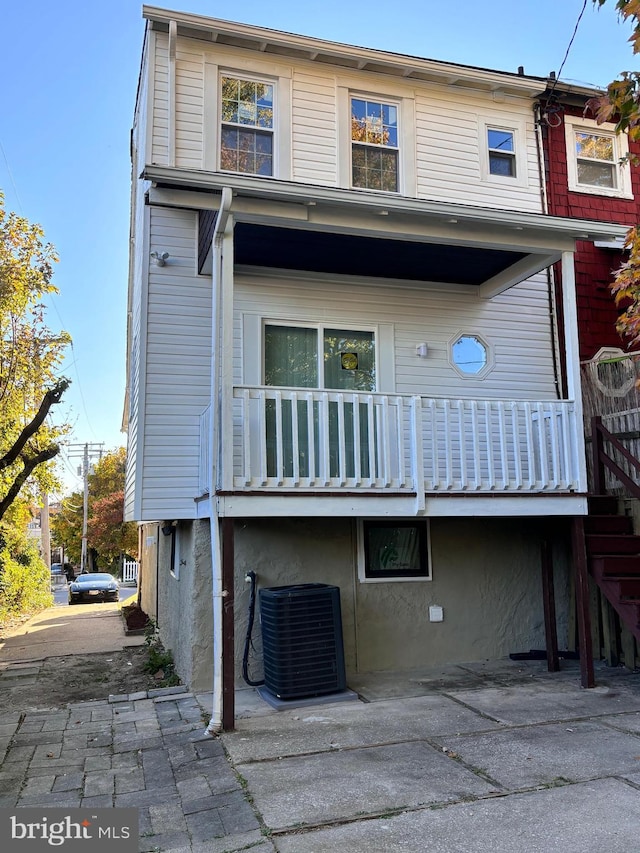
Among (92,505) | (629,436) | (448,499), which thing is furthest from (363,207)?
(92,505)

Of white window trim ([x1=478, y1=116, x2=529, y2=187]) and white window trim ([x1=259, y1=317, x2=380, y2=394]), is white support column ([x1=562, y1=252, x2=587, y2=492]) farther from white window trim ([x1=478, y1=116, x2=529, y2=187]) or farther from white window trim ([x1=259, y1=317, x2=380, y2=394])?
white window trim ([x1=478, y1=116, x2=529, y2=187])

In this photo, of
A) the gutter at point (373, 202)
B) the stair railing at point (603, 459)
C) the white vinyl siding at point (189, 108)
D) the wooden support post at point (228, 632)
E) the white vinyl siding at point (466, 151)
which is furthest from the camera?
the white vinyl siding at point (466, 151)

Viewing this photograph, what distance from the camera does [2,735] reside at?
5.41 m

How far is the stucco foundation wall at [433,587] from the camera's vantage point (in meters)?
7.23

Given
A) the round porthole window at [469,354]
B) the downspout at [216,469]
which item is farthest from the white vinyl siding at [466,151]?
the downspout at [216,469]

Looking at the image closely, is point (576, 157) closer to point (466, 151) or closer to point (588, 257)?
point (588, 257)

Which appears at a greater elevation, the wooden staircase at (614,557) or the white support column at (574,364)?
the white support column at (574,364)

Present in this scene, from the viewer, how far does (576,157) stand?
31.1 ft

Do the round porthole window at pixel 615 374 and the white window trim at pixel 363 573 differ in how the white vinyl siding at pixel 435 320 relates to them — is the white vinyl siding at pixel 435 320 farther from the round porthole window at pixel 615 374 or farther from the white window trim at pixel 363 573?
the white window trim at pixel 363 573

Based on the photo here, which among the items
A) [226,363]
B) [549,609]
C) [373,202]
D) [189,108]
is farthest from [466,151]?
[549,609]

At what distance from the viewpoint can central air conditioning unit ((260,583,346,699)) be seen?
613cm

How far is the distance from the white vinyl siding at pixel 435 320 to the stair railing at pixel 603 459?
1027mm

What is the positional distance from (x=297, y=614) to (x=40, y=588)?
1363 cm

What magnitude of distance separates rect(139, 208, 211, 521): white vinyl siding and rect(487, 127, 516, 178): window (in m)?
4.37
